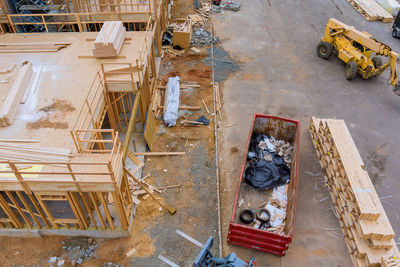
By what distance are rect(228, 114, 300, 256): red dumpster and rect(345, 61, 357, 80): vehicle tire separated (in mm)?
7912

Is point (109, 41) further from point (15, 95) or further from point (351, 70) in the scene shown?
point (351, 70)

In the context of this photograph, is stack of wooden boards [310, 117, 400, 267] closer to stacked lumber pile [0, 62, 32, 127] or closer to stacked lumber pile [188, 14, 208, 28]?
stacked lumber pile [0, 62, 32, 127]

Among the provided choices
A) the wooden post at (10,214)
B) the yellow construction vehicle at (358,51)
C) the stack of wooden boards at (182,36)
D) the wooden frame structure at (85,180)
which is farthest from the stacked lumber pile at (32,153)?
the yellow construction vehicle at (358,51)

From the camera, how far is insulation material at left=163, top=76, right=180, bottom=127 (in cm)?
1582

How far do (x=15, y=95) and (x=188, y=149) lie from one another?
25.1 feet

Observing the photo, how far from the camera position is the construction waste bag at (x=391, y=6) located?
2675 cm

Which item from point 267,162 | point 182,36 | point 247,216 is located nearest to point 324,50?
point 182,36

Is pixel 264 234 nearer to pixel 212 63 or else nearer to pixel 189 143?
pixel 189 143

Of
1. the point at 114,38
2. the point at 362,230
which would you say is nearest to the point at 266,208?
the point at 362,230

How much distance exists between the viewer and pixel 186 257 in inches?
419

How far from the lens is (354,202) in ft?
36.1

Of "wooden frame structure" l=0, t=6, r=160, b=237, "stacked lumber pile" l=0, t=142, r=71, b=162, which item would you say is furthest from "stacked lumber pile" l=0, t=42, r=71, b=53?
"stacked lumber pile" l=0, t=142, r=71, b=162

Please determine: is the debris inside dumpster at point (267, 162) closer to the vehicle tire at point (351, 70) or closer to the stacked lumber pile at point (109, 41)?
the stacked lumber pile at point (109, 41)

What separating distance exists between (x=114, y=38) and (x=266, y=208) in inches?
406
